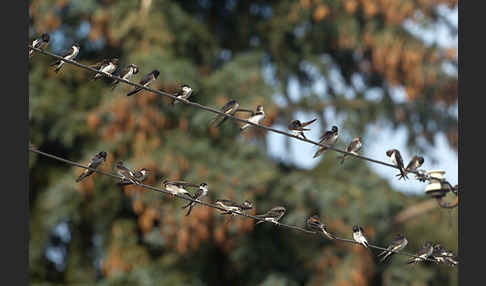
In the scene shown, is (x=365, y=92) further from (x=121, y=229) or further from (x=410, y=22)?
(x=121, y=229)

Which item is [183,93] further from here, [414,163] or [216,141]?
[216,141]

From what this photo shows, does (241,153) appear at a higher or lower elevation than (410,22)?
lower

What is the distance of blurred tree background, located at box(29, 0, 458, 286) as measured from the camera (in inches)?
424

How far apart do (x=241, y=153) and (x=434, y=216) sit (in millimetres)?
3098

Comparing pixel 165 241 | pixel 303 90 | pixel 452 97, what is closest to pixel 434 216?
pixel 452 97

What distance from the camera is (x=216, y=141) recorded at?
11781 mm

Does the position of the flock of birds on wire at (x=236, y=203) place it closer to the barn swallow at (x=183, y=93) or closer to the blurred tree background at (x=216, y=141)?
the barn swallow at (x=183, y=93)

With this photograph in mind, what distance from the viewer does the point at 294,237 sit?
12008 mm

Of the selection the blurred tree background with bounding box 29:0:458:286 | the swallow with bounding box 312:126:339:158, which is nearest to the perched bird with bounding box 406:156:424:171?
the swallow with bounding box 312:126:339:158

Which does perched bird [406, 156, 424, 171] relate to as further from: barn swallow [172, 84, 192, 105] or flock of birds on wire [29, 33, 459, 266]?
barn swallow [172, 84, 192, 105]

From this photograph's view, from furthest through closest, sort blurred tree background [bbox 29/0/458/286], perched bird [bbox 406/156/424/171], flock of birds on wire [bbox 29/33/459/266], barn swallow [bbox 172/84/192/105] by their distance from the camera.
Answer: blurred tree background [bbox 29/0/458/286]
perched bird [bbox 406/156/424/171]
barn swallow [bbox 172/84/192/105]
flock of birds on wire [bbox 29/33/459/266]

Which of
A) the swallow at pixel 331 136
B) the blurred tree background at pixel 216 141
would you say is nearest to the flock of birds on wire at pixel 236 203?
the swallow at pixel 331 136

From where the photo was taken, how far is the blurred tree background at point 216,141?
35.4ft

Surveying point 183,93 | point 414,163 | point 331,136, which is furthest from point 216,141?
point 183,93
